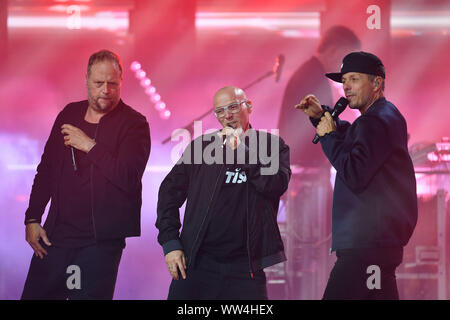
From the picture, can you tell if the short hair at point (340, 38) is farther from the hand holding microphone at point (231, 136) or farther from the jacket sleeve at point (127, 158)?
the hand holding microphone at point (231, 136)

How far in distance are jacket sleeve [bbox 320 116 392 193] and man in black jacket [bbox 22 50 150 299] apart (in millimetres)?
1120

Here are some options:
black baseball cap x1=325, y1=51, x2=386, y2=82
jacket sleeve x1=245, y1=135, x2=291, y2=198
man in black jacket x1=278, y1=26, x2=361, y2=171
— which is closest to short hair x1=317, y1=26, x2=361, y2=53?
man in black jacket x1=278, y1=26, x2=361, y2=171

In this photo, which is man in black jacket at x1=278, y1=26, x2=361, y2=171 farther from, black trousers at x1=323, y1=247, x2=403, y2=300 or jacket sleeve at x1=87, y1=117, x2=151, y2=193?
black trousers at x1=323, y1=247, x2=403, y2=300

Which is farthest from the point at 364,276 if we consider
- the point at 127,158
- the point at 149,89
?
the point at 149,89

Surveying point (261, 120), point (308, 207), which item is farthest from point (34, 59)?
point (308, 207)

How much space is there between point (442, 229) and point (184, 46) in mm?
2626

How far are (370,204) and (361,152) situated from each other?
0.24 meters

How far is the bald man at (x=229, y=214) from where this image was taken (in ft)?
9.68

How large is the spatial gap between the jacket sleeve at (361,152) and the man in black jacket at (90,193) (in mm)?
1120

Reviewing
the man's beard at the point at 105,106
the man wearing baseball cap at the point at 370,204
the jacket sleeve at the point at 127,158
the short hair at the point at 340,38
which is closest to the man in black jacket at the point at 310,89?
the short hair at the point at 340,38

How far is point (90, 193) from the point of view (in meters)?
3.32

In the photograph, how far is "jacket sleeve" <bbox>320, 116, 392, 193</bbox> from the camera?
2811 mm
